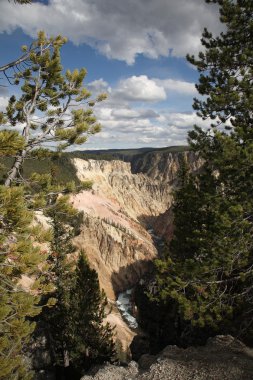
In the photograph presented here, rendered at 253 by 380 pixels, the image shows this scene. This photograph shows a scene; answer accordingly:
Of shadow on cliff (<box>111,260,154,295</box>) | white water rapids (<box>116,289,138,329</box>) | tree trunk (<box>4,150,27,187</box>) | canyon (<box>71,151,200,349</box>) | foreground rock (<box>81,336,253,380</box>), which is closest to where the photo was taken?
tree trunk (<box>4,150,27,187</box>)

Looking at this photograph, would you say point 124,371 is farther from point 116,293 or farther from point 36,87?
point 116,293

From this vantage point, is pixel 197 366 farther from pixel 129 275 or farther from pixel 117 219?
pixel 117 219

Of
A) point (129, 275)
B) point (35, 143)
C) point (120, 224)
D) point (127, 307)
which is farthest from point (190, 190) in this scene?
point (120, 224)

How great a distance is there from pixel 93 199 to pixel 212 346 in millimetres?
78739

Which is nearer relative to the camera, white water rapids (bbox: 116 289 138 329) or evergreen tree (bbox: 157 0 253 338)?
evergreen tree (bbox: 157 0 253 338)

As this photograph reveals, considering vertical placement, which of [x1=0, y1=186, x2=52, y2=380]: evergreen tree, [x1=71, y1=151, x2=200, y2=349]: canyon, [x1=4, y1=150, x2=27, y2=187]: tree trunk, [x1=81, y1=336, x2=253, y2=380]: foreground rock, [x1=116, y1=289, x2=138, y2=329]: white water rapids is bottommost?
[x1=116, y1=289, x2=138, y2=329]: white water rapids

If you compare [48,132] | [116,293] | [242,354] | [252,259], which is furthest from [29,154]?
[116,293]

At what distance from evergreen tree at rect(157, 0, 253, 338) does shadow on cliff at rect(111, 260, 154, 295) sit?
49919 mm

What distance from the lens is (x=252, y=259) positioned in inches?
471

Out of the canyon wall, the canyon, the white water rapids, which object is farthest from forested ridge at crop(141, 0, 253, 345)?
the white water rapids

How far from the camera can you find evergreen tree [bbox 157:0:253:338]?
34.9ft

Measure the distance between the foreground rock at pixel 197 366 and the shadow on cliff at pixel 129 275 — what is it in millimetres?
46788

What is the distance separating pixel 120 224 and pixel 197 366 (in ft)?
227

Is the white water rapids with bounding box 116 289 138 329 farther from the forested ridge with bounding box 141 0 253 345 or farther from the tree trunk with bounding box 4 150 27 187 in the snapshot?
the tree trunk with bounding box 4 150 27 187
